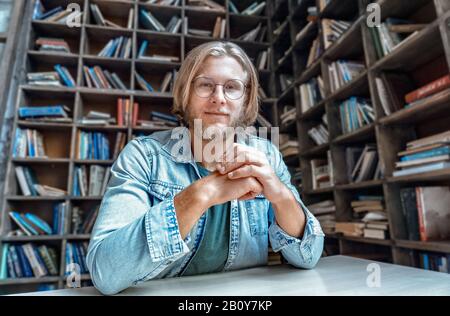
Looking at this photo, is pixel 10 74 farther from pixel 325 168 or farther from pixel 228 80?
Answer: pixel 325 168

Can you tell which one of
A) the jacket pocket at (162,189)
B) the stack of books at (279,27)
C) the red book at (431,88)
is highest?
the stack of books at (279,27)

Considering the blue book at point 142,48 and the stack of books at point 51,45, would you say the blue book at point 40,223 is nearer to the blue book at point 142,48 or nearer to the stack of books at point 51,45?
the stack of books at point 51,45

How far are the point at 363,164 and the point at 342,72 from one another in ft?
2.23

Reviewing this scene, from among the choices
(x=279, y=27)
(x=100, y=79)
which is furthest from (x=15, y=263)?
(x=279, y=27)

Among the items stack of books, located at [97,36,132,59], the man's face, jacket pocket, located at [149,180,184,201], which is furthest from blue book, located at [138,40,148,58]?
jacket pocket, located at [149,180,184,201]

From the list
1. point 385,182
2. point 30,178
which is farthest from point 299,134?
point 30,178

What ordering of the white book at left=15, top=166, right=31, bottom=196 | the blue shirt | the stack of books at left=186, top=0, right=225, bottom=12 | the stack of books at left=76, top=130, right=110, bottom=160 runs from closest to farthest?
1. the blue shirt
2. the white book at left=15, top=166, right=31, bottom=196
3. the stack of books at left=76, top=130, right=110, bottom=160
4. the stack of books at left=186, top=0, right=225, bottom=12

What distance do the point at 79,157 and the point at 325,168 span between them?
7.18 feet

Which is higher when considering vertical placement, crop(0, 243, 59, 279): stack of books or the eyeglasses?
the eyeglasses

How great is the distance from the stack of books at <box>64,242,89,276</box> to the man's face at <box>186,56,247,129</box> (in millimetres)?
1973

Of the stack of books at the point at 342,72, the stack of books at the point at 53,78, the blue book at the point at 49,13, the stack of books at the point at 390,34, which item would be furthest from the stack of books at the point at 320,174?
the blue book at the point at 49,13

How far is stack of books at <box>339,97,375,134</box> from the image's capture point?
5.46 feet

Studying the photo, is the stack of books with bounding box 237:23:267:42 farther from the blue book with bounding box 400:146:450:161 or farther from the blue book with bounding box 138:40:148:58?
the blue book with bounding box 400:146:450:161

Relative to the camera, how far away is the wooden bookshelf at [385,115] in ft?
4.18
